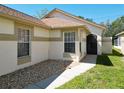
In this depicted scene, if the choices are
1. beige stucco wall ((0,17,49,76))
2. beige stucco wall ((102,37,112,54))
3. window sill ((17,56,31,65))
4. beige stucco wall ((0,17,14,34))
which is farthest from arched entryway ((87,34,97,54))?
beige stucco wall ((0,17,14,34))

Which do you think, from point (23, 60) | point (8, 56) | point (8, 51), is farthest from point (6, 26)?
point (23, 60)

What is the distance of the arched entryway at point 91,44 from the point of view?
19.9 meters

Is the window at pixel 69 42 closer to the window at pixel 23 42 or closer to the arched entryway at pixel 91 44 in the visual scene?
the window at pixel 23 42

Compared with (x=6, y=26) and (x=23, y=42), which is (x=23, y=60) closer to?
(x=23, y=42)

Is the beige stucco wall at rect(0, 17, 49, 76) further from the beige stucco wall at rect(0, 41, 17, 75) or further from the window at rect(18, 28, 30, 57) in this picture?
the window at rect(18, 28, 30, 57)

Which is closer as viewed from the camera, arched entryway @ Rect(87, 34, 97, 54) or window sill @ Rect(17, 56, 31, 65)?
window sill @ Rect(17, 56, 31, 65)

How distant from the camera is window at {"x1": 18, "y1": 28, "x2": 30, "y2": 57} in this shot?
9789mm

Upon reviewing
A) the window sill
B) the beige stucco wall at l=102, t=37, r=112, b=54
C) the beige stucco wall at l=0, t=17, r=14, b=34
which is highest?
the beige stucco wall at l=0, t=17, r=14, b=34

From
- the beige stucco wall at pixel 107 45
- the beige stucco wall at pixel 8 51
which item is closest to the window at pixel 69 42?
the beige stucco wall at pixel 8 51

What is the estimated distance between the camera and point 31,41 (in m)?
10.9

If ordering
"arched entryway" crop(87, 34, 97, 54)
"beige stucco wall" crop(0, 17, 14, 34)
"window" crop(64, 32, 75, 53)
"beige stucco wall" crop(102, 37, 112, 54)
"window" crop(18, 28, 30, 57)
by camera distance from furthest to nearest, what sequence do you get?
"beige stucco wall" crop(102, 37, 112, 54) → "arched entryway" crop(87, 34, 97, 54) → "window" crop(64, 32, 75, 53) → "window" crop(18, 28, 30, 57) → "beige stucco wall" crop(0, 17, 14, 34)
